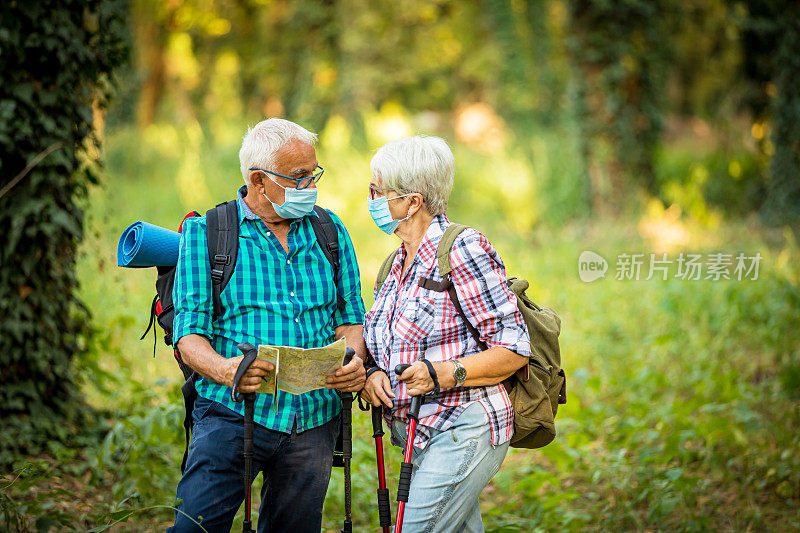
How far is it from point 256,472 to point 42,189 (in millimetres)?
2874

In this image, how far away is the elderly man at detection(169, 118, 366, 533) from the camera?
264cm

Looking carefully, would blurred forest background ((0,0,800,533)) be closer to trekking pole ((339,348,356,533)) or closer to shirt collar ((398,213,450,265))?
trekking pole ((339,348,356,533))

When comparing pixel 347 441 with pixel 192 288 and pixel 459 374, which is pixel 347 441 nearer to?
pixel 459 374

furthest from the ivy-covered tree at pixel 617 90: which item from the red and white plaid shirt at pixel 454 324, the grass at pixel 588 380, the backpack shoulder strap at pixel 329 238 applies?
the red and white plaid shirt at pixel 454 324

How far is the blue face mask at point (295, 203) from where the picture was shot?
279 centimetres

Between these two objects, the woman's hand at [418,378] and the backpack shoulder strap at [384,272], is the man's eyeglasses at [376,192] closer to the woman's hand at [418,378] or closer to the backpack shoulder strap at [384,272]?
the backpack shoulder strap at [384,272]

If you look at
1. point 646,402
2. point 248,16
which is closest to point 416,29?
point 248,16

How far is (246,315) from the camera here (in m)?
2.74

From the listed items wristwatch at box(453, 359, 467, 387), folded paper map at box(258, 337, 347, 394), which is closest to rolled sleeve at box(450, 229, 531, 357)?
wristwatch at box(453, 359, 467, 387)

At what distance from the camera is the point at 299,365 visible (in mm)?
2531

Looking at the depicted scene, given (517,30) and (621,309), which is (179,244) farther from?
(517,30)

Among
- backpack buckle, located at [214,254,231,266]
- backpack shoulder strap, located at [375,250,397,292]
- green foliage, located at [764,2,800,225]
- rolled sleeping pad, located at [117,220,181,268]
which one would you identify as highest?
green foliage, located at [764,2,800,225]

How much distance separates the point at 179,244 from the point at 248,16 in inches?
834

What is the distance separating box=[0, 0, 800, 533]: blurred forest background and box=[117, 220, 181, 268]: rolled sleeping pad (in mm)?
953
